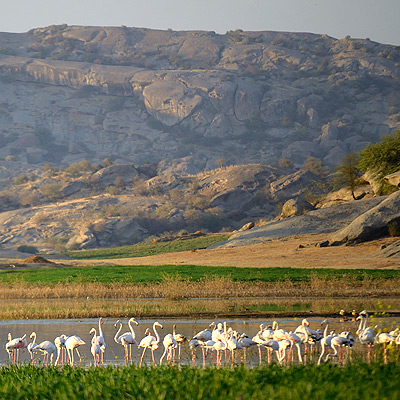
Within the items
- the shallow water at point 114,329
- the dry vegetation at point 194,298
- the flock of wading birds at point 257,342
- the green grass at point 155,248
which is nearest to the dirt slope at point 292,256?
the green grass at point 155,248

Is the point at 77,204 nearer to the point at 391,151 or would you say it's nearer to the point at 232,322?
the point at 391,151

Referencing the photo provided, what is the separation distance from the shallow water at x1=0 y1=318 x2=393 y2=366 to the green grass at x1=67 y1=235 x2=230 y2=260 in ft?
148

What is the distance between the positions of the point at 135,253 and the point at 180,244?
4.58m

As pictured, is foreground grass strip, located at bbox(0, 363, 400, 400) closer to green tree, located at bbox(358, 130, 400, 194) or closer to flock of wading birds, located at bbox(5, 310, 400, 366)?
flock of wading birds, located at bbox(5, 310, 400, 366)

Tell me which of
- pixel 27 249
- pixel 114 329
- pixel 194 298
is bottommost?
pixel 27 249

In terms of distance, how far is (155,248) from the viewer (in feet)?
256

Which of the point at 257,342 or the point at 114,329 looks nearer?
the point at 257,342

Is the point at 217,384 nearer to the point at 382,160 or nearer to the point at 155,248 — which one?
the point at 382,160

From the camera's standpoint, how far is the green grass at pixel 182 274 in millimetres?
39312

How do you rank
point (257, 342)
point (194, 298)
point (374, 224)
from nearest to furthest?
1. point (257, 342)
2. point (194, 298)
3. point (374, 224)

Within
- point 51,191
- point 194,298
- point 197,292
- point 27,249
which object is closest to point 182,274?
point 197,292

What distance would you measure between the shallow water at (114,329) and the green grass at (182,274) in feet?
42.7

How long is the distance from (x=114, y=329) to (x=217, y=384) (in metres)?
14.7

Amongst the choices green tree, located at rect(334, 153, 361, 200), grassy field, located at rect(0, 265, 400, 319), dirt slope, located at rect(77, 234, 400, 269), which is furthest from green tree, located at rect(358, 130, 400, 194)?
grassy field, located at rect(0, 265, 400, 319)
